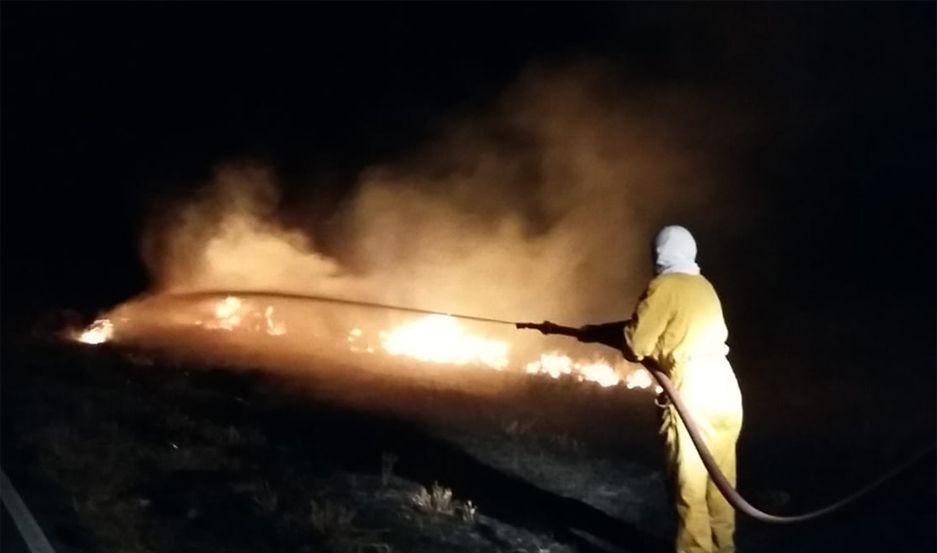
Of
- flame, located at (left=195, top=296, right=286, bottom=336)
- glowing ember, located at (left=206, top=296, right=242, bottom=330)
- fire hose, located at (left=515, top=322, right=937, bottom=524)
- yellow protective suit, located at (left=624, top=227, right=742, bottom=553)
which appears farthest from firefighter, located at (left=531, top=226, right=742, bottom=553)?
glowing ember, located at (left=206, top=296, right=242, bottom=330)

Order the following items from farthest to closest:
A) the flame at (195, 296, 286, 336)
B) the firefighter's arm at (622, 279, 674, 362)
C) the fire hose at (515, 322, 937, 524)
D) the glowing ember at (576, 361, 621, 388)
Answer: the flame at (195, 296, 286, 336)
the glowing ember at (576, 361, 621, 388)
the firefighter's arm at (622, 279, 674, 362)
the fire hose at (515, 322, 937, 524)

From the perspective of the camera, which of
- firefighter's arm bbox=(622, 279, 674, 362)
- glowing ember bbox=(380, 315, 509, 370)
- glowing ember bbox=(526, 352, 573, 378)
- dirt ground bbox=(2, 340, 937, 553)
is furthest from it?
glowing ember bbox=(380, 315, 509, 370)

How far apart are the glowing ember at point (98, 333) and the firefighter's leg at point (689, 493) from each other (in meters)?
9.43

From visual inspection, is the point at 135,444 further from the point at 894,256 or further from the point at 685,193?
the point at 894,256

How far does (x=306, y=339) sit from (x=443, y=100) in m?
5.87

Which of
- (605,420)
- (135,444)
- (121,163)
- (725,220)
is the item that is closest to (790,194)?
(725,220)

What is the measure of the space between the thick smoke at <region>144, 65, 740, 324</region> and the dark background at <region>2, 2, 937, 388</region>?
690mm

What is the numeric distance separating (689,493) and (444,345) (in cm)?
650

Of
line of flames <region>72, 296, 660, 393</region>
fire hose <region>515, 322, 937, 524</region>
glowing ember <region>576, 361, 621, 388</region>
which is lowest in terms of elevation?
fire hose <region>515, 322, 937, 524</region>

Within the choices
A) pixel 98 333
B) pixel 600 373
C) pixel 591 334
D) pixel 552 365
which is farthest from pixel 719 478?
pixel 98 333

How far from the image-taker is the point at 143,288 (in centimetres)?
1800

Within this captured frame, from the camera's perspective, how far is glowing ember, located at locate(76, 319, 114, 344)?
13.0m

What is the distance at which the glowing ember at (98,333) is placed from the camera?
12992mm

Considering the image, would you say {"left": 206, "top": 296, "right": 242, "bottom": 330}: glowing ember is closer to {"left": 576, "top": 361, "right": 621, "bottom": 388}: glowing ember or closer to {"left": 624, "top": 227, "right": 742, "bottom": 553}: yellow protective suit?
{"left": 576, "top": 361, "right": 621, "bottom": 388}: glowing ember
